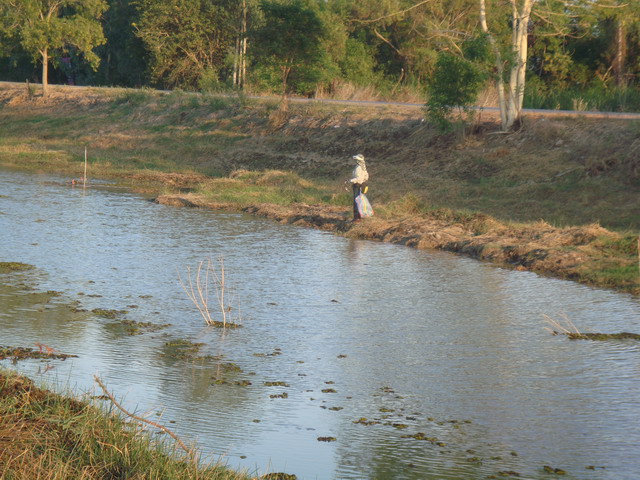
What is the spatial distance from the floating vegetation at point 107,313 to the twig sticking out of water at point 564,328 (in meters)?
4.95

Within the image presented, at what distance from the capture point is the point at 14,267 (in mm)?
13227

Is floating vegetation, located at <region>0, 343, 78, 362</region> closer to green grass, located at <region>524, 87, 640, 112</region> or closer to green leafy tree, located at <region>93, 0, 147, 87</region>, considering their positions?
green grass, located at <region>524, 87, 640, 112</region>

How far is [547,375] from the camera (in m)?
8.80

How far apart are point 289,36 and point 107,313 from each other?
22.7m

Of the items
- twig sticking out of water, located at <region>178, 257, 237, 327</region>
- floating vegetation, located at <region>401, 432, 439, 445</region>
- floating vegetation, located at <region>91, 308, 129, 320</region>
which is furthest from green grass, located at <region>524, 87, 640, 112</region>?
floating vegetation, located at <region>401, 432, 439, 445</region>

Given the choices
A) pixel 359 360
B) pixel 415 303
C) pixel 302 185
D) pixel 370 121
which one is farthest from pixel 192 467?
pixel 370 121

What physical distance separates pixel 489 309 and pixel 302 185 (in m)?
13.0

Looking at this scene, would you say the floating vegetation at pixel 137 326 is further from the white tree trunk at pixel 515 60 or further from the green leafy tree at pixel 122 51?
the green leafy tree at pixel 122 51

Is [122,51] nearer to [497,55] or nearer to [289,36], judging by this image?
[289,36]

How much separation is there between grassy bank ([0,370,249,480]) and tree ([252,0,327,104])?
26.7m

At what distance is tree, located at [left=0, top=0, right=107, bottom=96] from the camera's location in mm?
42844

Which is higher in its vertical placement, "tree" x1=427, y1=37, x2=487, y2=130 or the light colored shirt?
"tree" x1=427, y1=37, x2=487, y2=130

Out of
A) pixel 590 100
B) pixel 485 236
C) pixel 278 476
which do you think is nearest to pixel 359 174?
pixel 485 236

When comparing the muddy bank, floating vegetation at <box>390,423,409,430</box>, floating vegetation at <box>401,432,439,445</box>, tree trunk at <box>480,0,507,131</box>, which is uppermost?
tree trunk at <box>480,0,507,131</box>
